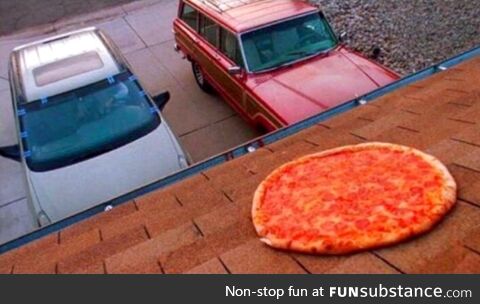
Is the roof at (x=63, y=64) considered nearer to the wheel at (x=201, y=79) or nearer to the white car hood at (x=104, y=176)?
the white car hood at (x=104, y=176)

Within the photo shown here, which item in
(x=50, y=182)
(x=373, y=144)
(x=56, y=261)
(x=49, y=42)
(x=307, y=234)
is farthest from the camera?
(x=49, y=42)

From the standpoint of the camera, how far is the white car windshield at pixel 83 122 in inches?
206

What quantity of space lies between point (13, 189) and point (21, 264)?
4.36m

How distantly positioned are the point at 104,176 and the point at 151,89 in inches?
177

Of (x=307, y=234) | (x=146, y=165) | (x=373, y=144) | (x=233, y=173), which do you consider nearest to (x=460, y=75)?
(x=373, y=144)

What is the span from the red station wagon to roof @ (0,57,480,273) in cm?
154

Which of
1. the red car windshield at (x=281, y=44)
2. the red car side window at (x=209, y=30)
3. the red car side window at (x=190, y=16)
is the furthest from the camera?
the red car side window at (x=190, y=16)

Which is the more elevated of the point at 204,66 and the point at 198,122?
the point at 204,66

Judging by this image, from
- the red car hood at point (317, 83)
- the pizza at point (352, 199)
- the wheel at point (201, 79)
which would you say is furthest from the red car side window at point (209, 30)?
the pizza at point (352, 199)

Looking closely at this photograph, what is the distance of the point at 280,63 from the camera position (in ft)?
20.8

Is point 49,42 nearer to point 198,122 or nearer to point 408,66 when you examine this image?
point 198,122

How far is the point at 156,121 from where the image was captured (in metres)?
5.59

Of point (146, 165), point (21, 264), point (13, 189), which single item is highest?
point (21, 264)
